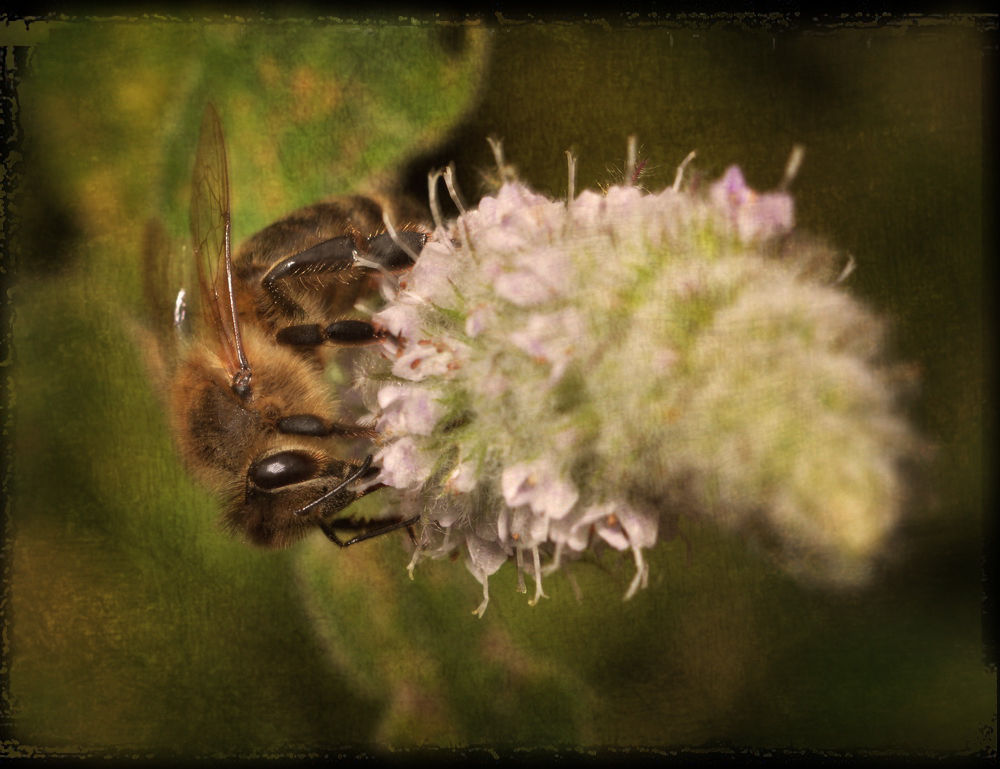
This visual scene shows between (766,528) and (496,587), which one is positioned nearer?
(766,528)

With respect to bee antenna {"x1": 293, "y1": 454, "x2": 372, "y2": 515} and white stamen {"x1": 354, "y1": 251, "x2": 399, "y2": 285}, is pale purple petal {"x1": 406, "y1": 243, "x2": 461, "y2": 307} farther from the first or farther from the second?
bee antenna {"x1": 293, "y1": 454, "x2": 372, "y2": 515}

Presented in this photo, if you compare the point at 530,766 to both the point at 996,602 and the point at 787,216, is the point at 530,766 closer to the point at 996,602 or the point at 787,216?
the point at 996,602

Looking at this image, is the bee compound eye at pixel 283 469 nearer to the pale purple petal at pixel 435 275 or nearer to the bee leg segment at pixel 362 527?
the bee leg segment at pixel 362 527

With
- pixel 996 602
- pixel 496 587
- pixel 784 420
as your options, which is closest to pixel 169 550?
pixel 496 587

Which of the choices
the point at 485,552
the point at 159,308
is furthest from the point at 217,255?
the point at 485,552

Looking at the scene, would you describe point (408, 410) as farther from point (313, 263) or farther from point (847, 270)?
point (847, 270)

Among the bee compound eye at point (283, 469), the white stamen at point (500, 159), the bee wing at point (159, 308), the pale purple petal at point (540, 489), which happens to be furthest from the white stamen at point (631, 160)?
the bee wing at point (159, 308)
